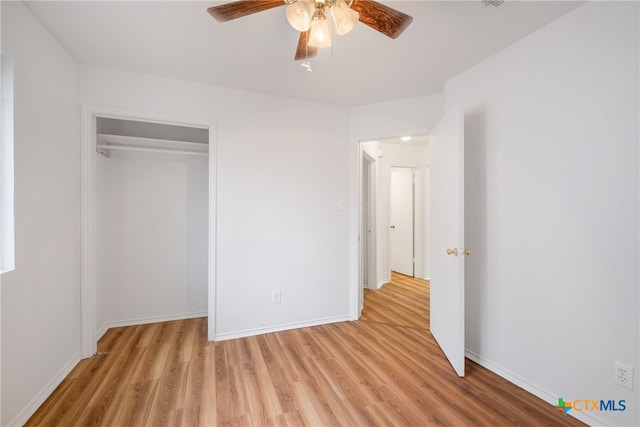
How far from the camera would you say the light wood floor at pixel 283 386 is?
1.51 metres

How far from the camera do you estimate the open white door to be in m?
1.88

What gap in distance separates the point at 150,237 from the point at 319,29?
2.63m

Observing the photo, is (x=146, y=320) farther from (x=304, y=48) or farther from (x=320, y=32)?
(x=320, y=32)

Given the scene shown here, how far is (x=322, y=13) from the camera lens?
1.26 m

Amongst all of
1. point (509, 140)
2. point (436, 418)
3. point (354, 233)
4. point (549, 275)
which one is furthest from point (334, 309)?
point (509, 140)

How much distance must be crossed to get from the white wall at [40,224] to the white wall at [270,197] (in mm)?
481

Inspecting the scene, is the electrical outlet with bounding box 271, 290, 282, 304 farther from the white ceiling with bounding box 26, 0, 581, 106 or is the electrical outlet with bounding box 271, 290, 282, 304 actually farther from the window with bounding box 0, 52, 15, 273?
the white ceiling with bounding box 26, 0, 581, 106

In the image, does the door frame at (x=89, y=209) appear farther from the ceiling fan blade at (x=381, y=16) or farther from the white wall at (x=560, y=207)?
the white wall at (x=560, y=207)

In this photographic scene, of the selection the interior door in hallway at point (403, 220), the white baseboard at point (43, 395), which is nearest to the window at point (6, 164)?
the white baseboard at point (43, 395)

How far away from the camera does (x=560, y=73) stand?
1.59m

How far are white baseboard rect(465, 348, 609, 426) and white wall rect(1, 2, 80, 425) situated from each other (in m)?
2.96

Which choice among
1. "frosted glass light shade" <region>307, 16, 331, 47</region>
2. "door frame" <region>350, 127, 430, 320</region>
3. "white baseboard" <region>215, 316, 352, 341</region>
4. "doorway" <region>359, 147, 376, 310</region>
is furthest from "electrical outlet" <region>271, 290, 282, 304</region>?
"frosted glass light shade" <region>307, 16, 331, 47</region>

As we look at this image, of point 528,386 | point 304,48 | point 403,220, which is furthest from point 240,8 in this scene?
point 403,220

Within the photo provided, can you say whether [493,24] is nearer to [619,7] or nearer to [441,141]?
[619,7]
